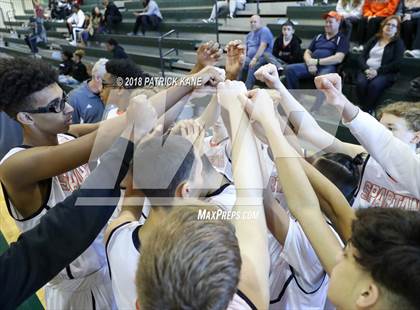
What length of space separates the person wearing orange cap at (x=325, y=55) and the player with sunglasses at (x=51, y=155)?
10.5 ft

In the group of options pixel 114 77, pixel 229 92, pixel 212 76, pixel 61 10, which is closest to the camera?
pixel 229 92

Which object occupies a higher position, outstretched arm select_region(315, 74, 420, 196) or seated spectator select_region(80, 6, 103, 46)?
outstretched arm select_region(315, 74, 420, 196)

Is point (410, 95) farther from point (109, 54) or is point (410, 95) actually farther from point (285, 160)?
point (109, 54)

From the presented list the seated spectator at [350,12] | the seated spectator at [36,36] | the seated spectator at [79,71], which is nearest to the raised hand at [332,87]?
the seated spectator at [350,12]

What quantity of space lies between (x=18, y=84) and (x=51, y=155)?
0.42 meters

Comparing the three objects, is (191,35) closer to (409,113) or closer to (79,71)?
(79,71)

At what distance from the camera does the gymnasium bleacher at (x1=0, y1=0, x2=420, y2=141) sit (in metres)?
4.21

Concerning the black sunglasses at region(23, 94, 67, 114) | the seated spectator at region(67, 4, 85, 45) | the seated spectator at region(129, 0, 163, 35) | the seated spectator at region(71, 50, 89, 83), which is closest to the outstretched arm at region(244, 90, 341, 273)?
the black sunglasses at region(23, 94, 67, 114)

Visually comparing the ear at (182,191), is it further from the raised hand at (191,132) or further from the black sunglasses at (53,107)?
the black sunglasses at (53,107)

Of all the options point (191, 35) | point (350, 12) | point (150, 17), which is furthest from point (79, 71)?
point (350, 12)

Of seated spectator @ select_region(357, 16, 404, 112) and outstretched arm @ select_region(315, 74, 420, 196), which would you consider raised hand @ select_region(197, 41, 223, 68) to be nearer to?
outstretched arm @ select_region(315, 74, 420, 196)

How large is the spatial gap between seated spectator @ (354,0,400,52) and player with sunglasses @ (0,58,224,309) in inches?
147

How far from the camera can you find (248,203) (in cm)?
100

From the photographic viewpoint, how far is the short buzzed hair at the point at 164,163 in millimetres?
1045
